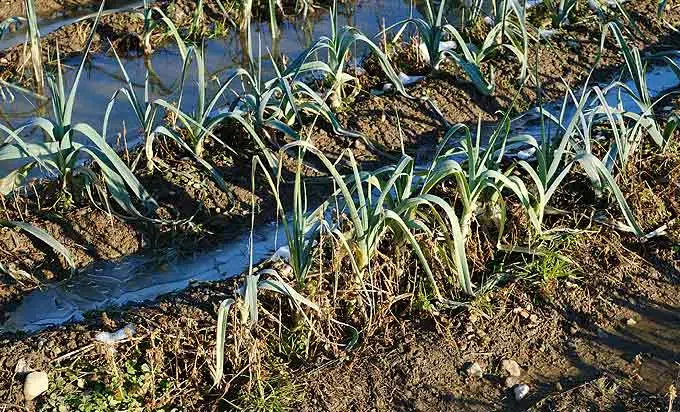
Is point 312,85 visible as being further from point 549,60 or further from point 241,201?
point 549,60

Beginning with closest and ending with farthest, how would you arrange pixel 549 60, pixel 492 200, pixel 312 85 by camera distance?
1. pixel 492 200
2. pixel 312 85
3. pixel 549 60

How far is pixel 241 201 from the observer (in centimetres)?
369

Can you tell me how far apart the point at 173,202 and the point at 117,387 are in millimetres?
1234

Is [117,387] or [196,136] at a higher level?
[196,136]


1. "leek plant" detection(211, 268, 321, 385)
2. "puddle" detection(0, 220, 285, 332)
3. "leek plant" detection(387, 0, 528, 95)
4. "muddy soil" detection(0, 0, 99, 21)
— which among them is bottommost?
"puddle" detection(0, 220, 285, 332)

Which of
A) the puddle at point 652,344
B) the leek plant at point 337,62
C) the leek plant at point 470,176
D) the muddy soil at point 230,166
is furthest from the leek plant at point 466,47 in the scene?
the puddle at point 652,344

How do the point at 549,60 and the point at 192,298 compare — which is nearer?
the point at 192,298

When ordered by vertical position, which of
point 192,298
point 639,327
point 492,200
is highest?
point 492,200

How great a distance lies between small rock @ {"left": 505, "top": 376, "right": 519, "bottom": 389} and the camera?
2732 millimetres

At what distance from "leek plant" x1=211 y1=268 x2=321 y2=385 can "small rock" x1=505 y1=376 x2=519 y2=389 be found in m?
0.66

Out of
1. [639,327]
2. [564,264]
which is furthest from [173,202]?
[639,327]

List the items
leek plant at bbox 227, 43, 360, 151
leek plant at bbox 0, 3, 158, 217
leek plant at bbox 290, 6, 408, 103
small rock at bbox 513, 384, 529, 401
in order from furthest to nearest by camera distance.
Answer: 1. leek plant at bbox 290, 6, 408, 103
2. leek plant at bbox 227, 43, 360, 151
3. leek plant at bbox 0, 3, 158, 217
4. small rock at bbox 513, 384, 529, 401

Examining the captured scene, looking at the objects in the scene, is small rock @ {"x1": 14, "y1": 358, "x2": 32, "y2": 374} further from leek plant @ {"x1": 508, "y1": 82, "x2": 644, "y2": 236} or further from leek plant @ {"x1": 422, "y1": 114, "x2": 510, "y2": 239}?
leek plant @ {"x1": 508, "y1": 82, "x2": 644, "y2": 236}

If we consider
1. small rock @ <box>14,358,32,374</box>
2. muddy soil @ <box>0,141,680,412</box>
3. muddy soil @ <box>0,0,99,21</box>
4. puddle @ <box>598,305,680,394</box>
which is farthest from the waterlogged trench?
muddy soil @ <box>0,0,99,21</box>
